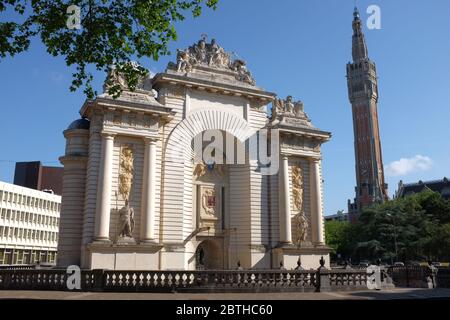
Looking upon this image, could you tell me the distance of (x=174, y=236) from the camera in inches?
1175

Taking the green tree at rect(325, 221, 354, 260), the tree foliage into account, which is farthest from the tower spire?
the tree foliage

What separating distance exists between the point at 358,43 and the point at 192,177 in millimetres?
105783

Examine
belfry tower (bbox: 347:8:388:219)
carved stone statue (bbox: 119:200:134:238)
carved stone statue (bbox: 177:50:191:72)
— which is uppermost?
belfry tower (bbox: 347:8:388:219)

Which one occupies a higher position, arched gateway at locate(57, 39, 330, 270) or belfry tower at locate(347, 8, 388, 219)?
belfry tower at locate(347, 8, 388, 219)

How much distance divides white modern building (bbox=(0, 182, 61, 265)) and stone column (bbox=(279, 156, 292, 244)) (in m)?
41.7

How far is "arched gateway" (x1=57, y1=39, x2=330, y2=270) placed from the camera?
2830cm

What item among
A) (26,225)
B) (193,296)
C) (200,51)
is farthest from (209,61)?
(26,225)

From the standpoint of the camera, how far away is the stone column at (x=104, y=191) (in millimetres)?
27078

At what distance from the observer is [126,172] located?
29297 mm

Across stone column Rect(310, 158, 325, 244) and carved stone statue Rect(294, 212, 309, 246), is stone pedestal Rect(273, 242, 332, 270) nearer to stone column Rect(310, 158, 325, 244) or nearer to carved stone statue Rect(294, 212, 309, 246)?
carved stone statue Rect(294, 212, 309, 246)

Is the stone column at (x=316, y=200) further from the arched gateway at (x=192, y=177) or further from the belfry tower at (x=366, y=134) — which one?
the belfry tower at (x=366, y=134)

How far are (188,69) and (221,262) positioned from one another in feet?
50.3

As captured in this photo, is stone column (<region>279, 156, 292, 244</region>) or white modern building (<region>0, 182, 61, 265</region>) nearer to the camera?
stone column (<region>279, 156, 292, 244</region>)
